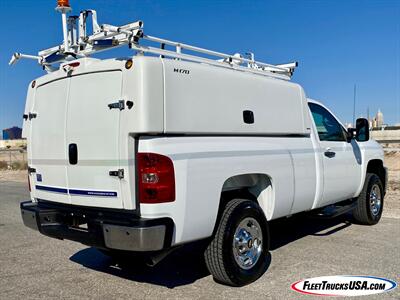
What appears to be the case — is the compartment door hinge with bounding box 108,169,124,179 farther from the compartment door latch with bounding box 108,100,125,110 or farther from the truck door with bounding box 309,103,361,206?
the truck door with bounding box 309,103,361,206

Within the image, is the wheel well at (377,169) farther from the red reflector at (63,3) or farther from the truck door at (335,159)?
the red reflector at (63,3)

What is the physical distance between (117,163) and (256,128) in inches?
67.1

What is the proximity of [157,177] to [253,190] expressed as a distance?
1.66 meters

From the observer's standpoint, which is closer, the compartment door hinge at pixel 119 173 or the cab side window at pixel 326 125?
the compartment door hinge at pixel 119 173

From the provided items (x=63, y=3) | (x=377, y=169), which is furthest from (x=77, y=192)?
(x=377, y=169)

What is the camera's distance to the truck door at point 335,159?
5945mm

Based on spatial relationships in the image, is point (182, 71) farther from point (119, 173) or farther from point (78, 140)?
point (78, 140)

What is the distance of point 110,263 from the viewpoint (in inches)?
215

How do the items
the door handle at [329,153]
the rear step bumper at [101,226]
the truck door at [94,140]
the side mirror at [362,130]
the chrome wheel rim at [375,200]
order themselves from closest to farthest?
1. the rear step bumper at [101,226]
2. the truck door at [94,140]
3. the door handle at [329,153]
4. the side mirror at [362,130]
5. the chrome wheel rim at [375,200]

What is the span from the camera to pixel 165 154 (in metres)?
3.66

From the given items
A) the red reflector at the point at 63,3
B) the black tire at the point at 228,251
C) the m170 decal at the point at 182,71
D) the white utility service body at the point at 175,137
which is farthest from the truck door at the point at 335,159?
the red reflector at the point at 63,3

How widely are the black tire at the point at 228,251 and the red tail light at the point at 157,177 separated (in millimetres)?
835

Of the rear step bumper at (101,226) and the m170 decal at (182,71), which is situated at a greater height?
the m170 decal at (182,71)

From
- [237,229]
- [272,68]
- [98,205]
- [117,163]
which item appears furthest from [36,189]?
[272,68]
